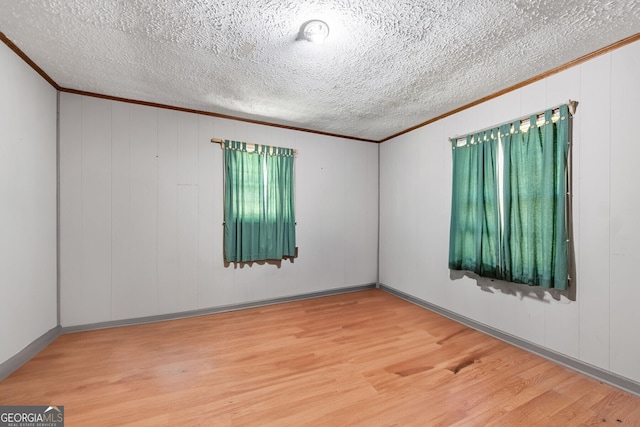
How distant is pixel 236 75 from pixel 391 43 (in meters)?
1.35

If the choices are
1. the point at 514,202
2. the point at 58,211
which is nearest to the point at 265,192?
the point at 58,211

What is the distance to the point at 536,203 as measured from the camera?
2.18 metres

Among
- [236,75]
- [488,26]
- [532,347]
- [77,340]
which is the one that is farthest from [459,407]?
[77,340]

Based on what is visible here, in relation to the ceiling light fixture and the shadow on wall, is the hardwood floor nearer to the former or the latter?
the shadow on wall

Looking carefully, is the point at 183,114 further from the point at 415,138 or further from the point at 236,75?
the point at 415,138

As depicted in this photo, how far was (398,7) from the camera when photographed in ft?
4.79

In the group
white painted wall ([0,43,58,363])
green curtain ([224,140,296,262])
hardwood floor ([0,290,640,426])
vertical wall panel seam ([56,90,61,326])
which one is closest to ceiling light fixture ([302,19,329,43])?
green curtain ([224,140,296,262])

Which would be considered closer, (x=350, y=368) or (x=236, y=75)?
(x=350, y=368)

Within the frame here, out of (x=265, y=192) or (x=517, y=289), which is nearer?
(x=517, y=289)

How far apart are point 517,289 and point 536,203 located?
0.84 m

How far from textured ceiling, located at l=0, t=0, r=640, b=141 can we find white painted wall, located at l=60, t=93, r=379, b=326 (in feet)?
1.39

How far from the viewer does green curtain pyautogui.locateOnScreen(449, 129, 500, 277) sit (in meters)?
2.51

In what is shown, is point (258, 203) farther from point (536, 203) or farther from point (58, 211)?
point (536, 203)

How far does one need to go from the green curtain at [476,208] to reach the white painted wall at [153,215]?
6.23 feet
